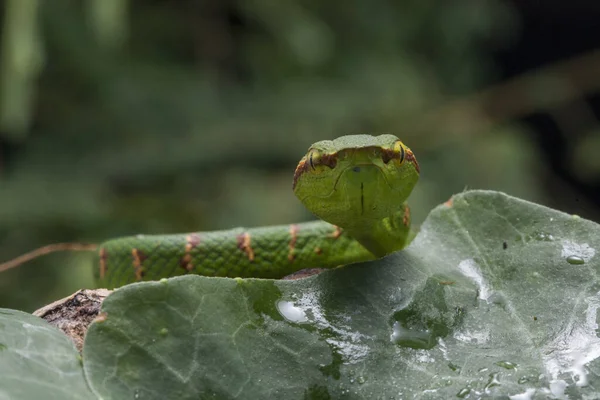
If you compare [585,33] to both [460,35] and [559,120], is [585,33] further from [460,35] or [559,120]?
[460,35]

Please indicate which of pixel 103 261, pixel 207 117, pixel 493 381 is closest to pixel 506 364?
pixel 493 381

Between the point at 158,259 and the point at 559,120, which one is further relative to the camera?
the point at 559,120

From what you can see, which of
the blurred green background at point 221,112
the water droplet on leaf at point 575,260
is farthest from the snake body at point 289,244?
the blurred green background at point 221,112

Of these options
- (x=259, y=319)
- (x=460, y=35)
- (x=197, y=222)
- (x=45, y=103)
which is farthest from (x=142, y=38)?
(x=259, y=319)

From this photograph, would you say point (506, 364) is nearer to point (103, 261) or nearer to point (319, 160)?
point (319, 160)

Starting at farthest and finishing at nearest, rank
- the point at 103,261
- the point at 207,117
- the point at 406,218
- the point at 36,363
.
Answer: the point at 207,117 → the point at 103,261 → the point at 406,218 → the point at 36,363

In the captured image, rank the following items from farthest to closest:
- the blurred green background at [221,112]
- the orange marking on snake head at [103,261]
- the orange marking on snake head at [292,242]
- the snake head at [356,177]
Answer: the blurred green background at [221,112]
the orange marking on snake head at [103,261]
the orange marking on snake head at [292,242]
the snake head at [356,177]

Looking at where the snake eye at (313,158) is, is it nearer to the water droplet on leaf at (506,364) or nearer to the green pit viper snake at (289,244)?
the green pit viper snake at (289,244)
